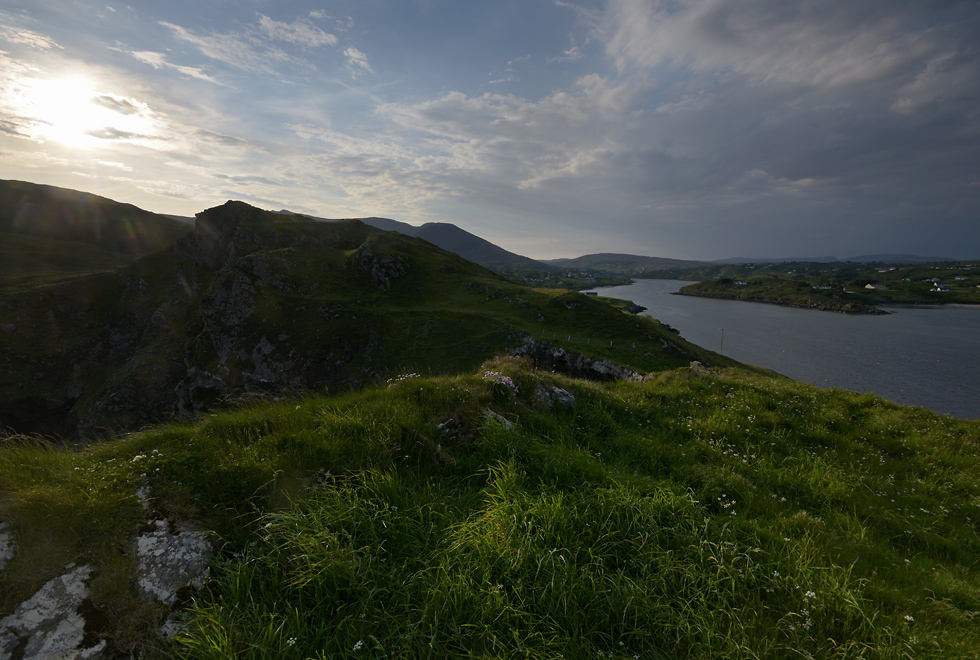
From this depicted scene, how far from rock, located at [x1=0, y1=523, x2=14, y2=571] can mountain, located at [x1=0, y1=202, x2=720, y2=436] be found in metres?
36.7

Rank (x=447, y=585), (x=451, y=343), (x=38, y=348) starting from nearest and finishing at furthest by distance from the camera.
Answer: (x=447, y=585), (x=451, y=343), (x=38, y=348)

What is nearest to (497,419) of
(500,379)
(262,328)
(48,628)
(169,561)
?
(500,379)

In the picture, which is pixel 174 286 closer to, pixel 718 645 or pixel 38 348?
pixel 38 348

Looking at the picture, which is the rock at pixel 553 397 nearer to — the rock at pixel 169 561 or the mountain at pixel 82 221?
the rock at pixel 169 561

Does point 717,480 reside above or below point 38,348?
above

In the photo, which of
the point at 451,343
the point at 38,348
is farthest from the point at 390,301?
the point at 38,348

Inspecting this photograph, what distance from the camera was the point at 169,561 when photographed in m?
3.88

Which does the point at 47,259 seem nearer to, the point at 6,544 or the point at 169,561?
the point at 6,544

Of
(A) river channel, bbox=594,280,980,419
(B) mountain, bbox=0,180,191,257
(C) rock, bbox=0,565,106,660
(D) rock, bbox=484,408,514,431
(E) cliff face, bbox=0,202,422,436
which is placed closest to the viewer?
(C) rock, bbox=0,565,106,660

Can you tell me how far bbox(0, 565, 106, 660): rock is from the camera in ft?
10.3

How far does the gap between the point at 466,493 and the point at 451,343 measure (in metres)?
44.3

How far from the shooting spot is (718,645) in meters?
3.32

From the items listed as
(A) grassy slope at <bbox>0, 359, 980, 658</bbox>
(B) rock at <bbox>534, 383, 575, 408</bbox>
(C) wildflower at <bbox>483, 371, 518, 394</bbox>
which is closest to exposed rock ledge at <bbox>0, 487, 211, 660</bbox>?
(A) grassy slope at <bbox>0, 359, 980, 658</bbox>

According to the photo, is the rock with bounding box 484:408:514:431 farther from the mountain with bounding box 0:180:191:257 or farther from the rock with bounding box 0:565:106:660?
the mountain with bounding box 0:180:191:257
